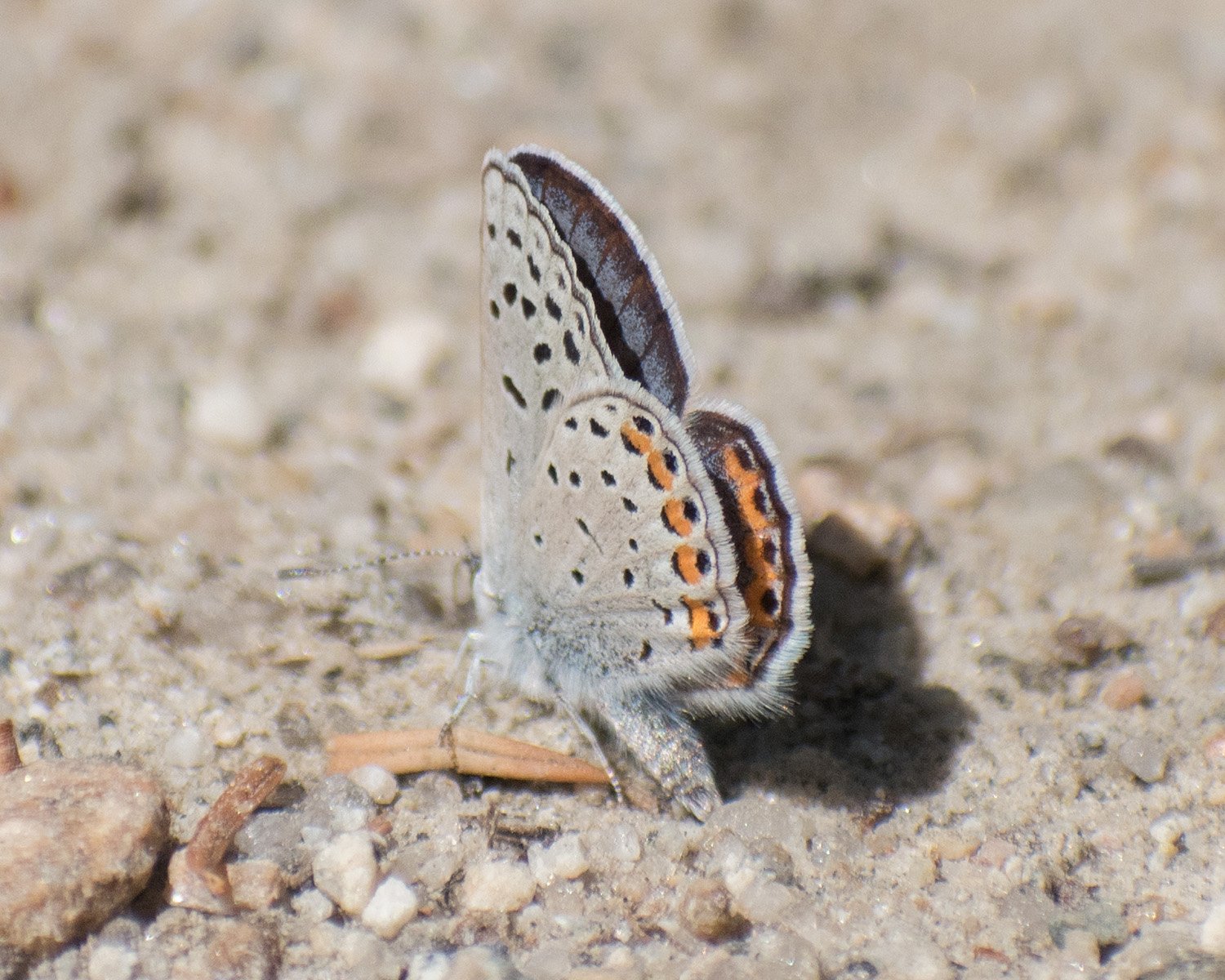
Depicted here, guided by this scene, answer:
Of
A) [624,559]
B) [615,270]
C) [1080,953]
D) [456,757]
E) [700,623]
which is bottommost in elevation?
[1080,953]

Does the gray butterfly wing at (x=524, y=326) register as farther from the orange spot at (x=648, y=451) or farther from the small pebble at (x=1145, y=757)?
the small pebble at (x=1145, y=757)

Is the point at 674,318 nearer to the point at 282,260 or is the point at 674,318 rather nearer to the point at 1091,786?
the point at 1091,786

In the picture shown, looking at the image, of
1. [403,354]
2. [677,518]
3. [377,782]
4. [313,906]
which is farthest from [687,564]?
[403,354]

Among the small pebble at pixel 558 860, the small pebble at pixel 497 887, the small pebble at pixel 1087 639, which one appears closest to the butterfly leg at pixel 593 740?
the small pebble at pixel 558 860

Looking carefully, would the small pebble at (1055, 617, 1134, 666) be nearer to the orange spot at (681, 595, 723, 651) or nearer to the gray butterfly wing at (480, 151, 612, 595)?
the orange spot at (681, 595, 723, 651)

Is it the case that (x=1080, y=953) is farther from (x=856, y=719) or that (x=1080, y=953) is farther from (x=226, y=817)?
(x=226, y=817)

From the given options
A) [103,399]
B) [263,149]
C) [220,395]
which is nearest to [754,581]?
[220,395]

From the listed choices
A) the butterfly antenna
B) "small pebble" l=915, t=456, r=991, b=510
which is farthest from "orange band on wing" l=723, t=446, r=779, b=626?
"small pebble" l=915, t=456, r=991, b=510
